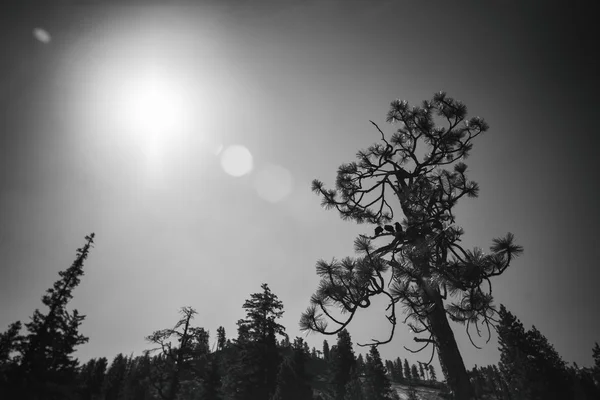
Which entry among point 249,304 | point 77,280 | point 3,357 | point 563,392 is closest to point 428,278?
point 249,304

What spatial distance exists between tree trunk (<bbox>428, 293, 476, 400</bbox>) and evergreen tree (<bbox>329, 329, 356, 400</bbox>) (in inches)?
1639

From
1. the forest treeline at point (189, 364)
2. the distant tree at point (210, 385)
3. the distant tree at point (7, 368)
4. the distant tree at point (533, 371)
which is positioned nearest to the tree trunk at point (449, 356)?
the forest treeline at point (189, 364)

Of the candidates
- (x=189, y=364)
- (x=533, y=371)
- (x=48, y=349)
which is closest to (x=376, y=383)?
(x=533, y=371)

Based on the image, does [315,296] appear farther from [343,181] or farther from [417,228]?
[343,181]

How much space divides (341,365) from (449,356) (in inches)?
1816

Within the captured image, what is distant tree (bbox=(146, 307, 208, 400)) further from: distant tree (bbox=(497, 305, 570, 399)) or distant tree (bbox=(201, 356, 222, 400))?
distant tree (bbox=(497, 305, 570, 399))

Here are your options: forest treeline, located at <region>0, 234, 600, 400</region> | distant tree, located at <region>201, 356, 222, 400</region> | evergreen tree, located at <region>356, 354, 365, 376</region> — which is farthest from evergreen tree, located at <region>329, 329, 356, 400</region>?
distant tree, located at <region>201, 356, 222, 400</region>

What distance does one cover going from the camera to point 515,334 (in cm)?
3594

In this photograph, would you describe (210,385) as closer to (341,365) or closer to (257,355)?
(257,355)

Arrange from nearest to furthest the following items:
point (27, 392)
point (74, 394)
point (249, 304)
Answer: point (27, 392) < point (74, 394) < point (249, 304)

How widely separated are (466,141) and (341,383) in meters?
47.7

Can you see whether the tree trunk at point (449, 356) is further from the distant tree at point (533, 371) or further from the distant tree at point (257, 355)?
the distant tree at point (533, 371)

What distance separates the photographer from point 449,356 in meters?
4.26

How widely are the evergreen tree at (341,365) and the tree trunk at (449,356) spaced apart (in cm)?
4164
